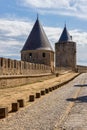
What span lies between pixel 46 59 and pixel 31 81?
2668cm

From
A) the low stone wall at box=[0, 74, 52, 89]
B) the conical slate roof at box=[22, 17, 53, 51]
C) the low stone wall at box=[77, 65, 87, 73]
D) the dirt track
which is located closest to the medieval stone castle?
the conical slate roof at box=[22, 17, 53, 51]

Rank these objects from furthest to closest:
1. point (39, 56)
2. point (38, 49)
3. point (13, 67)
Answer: point (38, 49) → point (39, 56) → point (13, 67)

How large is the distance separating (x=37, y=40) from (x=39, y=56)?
2.47 meters

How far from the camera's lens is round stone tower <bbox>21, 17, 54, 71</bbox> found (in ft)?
168

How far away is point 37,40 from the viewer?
2047 inches

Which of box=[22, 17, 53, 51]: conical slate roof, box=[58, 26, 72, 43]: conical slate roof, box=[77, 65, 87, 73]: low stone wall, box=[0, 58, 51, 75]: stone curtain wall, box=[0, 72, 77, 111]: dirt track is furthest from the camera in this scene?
box=[77, 65, 87, 73]: low stone wall

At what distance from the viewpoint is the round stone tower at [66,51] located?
70.4 m

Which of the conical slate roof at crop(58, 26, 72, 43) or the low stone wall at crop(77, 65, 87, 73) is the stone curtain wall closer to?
→ the conical slate roof at crop(58, 26, 72, 43)

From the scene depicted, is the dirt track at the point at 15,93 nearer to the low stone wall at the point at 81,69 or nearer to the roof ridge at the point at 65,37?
the roof ridge at the point at 65,37

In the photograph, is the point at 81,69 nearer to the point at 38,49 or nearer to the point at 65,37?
the point at 65,37

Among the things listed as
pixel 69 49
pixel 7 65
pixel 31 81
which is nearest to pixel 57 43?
pixel 69 49

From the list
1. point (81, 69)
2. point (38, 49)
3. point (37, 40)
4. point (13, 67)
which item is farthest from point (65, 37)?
point (13, 67)

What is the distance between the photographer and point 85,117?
289 inches

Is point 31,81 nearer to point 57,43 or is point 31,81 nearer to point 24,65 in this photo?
point 24,65
